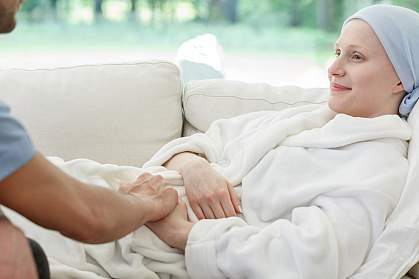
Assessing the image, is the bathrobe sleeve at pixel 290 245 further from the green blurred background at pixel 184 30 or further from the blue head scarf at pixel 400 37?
the green blurred background at pixel 184 30

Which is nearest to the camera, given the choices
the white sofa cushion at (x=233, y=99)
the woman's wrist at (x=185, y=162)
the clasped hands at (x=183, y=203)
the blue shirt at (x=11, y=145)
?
the blue shirt at (x=11, y=145)

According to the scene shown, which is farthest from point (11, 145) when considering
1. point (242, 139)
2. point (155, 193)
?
point (242, 139)

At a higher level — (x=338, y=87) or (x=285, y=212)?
(x=338, y=87)

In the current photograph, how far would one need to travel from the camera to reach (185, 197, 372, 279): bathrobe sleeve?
1.66 m

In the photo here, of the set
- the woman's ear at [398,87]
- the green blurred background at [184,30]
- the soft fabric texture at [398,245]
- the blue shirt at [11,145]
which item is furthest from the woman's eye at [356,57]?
the green blurred background at [184,30]

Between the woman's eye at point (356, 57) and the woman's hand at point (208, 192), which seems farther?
the woman's eye at point (356, 57)

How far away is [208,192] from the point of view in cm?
191

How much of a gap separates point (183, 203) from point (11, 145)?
2.63ft

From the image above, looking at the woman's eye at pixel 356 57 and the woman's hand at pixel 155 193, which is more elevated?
the woman's eye at pixel 356 57

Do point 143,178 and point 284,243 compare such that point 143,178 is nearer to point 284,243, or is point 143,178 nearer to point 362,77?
point 284,243

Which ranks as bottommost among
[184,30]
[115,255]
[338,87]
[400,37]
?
[184,30]

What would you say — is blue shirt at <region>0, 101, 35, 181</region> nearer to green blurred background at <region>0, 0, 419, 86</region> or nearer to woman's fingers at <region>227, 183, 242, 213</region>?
woman's fingers at <region>227, 183, 242, 213</region>

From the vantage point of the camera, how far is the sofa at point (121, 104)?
2311mm

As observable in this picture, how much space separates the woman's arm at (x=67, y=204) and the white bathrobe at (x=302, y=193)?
279 millimetres
